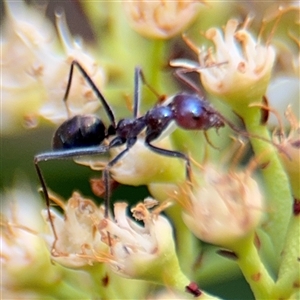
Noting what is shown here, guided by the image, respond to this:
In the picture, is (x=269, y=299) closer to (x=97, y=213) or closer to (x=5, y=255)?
(x=97, y=213)

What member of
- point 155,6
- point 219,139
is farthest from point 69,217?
point 155,6

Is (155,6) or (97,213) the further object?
(155,6)

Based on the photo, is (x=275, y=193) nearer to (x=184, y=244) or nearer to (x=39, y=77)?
(x=184, y=244)

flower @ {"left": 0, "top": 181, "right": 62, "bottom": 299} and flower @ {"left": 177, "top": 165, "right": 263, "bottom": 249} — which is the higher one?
flower @ {"left": 177, "top": 165, "right": 263, "bottom": 249}

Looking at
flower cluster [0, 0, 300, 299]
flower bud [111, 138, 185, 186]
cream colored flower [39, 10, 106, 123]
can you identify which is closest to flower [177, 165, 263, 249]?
flower cluster [0, 0, 300, 299]

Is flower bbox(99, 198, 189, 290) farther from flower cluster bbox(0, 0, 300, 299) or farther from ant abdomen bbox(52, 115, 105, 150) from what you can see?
ant abdomen bbox(52, 115, 105, 150)
